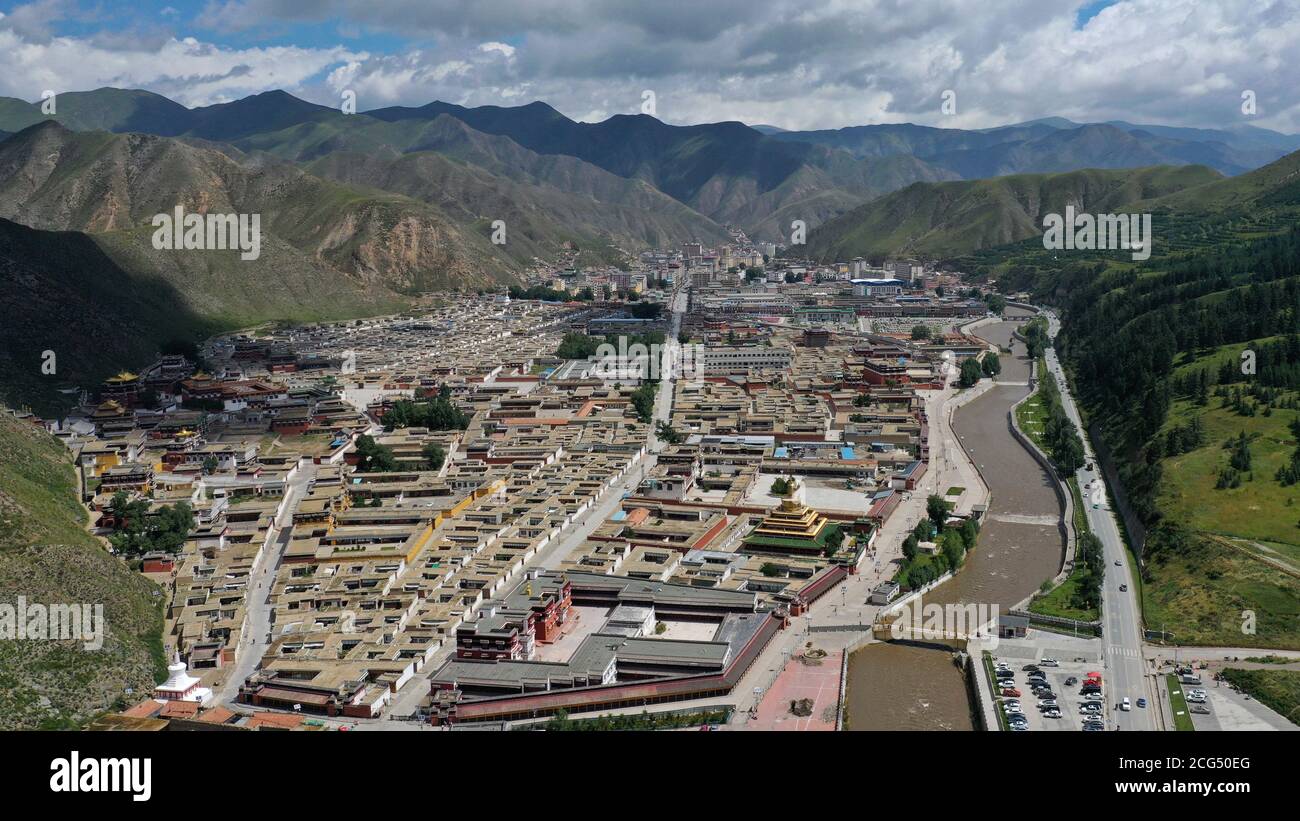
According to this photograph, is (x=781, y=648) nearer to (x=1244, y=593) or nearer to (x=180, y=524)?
(x=1244, y=593)

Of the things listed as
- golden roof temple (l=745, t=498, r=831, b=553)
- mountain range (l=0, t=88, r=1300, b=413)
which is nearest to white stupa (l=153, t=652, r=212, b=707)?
golden roof temple (l=745, t=498, r=831, b=553)

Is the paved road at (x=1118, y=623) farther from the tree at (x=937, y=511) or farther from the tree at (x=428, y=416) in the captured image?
the tree at (x=428, y=416)

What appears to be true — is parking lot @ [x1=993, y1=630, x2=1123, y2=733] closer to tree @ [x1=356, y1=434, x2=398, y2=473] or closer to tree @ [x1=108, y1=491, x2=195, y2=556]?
tree @ [x1=108, y1=491, x2=195, y2=556]

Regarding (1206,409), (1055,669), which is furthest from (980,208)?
(1055,669)

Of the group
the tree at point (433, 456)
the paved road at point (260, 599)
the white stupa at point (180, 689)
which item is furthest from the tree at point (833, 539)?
the white stupa at point (180, 689)

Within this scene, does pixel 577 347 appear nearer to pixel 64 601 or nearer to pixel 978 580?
pixel 978 580

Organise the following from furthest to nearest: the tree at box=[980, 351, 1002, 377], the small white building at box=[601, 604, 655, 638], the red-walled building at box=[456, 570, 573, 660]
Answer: the tree at box=[980, 351, 1002, 377], the small white building at box=[601, 604, 655, 638], the red-walled building at box=[456, 570, 573, 660]

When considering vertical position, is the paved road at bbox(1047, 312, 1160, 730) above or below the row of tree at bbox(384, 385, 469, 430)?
below
